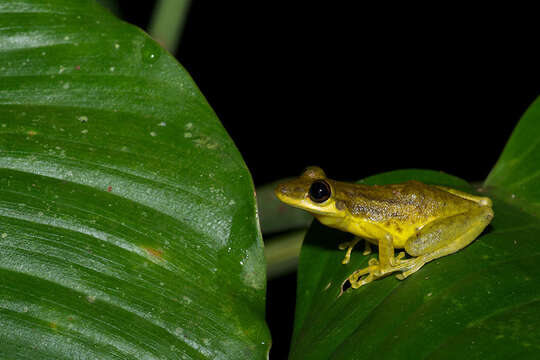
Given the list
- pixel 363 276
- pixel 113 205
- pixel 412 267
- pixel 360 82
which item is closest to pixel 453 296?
pixel 412 267

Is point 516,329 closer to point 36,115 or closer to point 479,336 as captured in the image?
point 479,336

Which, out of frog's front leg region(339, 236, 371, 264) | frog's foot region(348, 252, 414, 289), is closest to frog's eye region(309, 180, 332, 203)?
frog's front leg region(339, 236, 371, 264)

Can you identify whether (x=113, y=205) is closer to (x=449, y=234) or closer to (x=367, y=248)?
(x=367, y=248)

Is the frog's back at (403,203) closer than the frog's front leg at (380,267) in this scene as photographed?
No

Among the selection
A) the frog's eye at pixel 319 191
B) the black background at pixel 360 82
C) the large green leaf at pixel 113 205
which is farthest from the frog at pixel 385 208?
A: the black background at pixel 360 82

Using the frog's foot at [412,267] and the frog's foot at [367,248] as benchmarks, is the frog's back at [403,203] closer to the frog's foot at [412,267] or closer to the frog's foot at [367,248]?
the frog's foot at [367,248]

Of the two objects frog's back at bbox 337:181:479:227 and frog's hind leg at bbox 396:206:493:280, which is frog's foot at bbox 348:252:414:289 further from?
frog's back at bbox 337:181:479:227
